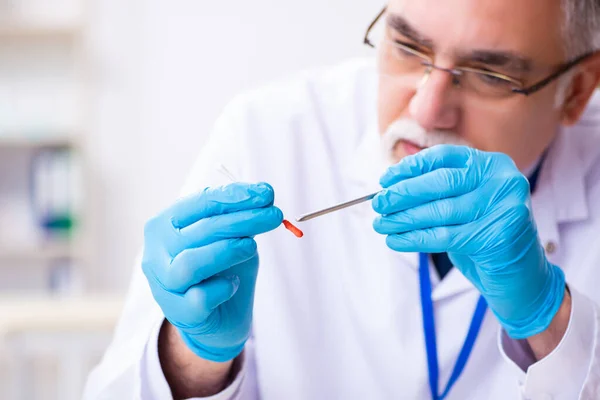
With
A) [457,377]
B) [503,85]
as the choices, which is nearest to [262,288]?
[457,377]

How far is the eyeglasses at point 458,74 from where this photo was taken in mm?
1214

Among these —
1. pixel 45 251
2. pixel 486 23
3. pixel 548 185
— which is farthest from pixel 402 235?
pixel 45 251

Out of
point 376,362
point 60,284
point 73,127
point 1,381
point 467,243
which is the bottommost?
point 1,381

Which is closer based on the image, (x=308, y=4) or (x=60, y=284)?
(x=308, y=4)

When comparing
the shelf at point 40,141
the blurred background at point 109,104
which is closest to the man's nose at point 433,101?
the blurred background at point 109,104

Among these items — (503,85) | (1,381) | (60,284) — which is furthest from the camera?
(60,284)

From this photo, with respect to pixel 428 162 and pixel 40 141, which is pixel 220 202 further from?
pixel 40 141

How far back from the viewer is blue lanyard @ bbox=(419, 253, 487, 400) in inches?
49.7

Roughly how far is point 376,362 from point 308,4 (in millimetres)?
2449

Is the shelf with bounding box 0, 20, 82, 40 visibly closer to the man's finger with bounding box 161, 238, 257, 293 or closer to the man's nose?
the man's nose

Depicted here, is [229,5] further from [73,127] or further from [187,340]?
[187,340]

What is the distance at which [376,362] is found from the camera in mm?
1295

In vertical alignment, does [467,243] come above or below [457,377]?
above

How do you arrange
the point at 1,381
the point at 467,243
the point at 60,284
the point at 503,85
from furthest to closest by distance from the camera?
1. the point at 60,284
2. the point at 1,381
3. the point at 503,85
4. the point at 467,243
